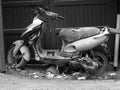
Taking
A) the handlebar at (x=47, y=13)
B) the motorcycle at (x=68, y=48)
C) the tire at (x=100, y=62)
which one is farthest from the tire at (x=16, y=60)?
the tire at (x=100, y=62)

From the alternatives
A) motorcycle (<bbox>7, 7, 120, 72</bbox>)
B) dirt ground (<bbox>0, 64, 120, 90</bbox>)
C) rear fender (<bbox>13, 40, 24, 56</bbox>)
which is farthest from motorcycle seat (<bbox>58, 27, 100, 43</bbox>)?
rear fender (<bbox>13, 40, 24, 56</bbox>)

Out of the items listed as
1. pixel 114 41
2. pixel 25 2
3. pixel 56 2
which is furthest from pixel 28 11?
pixel 114 41

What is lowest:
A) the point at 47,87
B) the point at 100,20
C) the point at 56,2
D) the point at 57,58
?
the point at 47,87

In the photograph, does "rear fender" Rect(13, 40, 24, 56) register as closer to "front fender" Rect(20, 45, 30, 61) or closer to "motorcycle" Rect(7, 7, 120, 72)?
"motorcycle" Rect(7, 7, 120, 72)

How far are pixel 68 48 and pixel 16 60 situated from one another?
5.05 feet

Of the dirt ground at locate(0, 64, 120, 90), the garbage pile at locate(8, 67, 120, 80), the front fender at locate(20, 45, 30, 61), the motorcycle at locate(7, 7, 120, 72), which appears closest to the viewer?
the dirt ground at locate(0, 64, 120, 90)

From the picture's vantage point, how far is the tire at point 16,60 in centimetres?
771

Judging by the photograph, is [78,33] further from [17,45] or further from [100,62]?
[17,45]

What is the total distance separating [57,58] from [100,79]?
118cm

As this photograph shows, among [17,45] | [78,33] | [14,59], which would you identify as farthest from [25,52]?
[78,33]

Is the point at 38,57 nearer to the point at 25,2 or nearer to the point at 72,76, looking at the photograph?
the point at 72,76

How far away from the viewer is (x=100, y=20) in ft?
26.7

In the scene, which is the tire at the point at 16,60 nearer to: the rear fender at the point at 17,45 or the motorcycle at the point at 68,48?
the motorcycle at the point at 68,48

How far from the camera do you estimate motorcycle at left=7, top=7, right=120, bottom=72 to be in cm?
704
